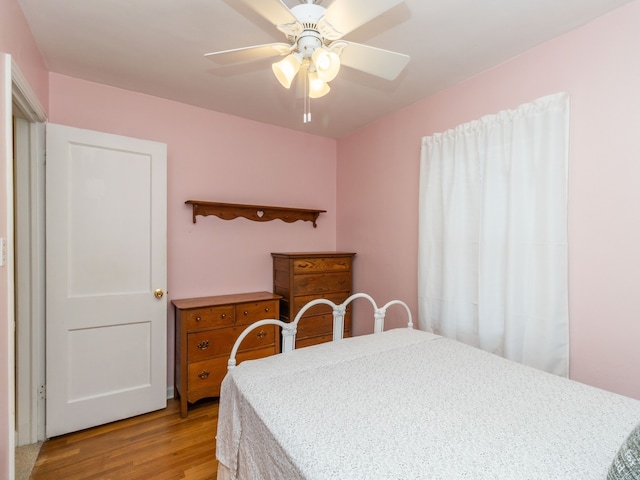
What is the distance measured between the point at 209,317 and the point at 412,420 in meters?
1.86

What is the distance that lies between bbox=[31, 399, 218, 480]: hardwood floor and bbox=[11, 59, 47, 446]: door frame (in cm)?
27

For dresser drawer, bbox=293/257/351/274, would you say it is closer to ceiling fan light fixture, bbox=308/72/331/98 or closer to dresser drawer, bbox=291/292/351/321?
dresser drawer, bbox=291/292/351/321

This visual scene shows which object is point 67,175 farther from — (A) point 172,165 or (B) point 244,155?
(B) point 244,155

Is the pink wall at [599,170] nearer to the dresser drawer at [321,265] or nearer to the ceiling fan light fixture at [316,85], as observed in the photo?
the ceiling fan light fixture at [316,85]

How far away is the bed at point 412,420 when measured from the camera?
0.92 m

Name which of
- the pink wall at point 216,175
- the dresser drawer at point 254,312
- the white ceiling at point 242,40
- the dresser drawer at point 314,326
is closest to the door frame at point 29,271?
the pink wall at point 216,175

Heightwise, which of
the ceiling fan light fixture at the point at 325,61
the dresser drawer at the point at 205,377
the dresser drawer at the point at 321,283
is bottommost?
the dresser drawer at the point at 205,377

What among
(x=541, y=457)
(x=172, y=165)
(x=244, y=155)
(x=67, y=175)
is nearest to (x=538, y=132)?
(x=541, y=457)

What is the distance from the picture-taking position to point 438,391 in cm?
136

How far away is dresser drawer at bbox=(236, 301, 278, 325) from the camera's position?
271 cm

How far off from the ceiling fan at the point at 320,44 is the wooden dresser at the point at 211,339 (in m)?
1.78

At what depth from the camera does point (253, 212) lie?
3186 mm

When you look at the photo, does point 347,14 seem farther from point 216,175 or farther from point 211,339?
point 211,339

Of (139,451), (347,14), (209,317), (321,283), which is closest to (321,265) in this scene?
(321,283)
